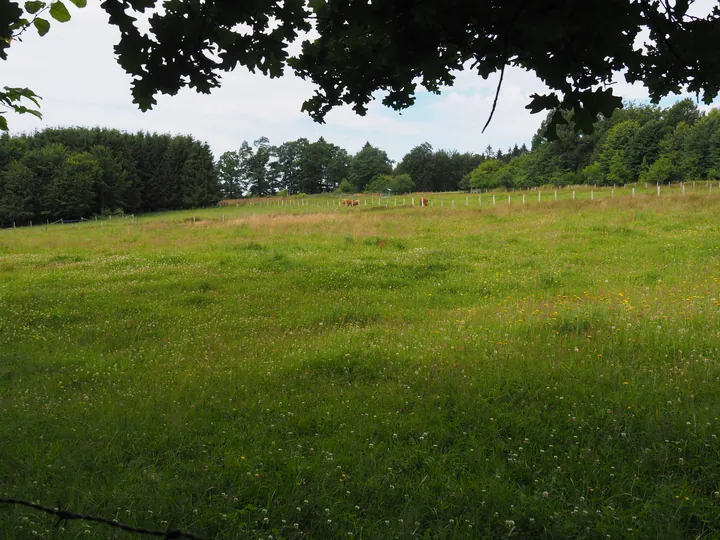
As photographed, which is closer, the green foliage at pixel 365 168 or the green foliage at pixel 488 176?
the green foliage at pixel 488 176

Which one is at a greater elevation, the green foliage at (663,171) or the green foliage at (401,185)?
the green foliage at (401,185)

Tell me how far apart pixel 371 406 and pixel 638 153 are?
248 feet

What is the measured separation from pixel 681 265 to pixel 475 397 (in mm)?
10862

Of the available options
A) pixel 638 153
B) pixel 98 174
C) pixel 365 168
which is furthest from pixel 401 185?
pixel 98 174

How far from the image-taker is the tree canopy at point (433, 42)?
313cm

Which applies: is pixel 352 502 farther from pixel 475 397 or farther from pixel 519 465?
pixel 475 397

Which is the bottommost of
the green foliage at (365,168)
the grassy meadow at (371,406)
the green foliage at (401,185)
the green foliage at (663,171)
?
the grassy meadow at (371,406)

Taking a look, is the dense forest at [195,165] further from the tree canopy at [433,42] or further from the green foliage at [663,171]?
the tree canopy at [433,42]

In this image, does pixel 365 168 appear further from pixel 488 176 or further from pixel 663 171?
pixel 663 171

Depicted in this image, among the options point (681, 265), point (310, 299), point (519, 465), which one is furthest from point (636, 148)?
point (519, 465)

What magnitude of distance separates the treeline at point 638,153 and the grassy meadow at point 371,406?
47479 millimetres

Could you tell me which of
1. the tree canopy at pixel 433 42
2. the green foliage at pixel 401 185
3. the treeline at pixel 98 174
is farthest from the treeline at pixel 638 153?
the treeline at pixel 98 174

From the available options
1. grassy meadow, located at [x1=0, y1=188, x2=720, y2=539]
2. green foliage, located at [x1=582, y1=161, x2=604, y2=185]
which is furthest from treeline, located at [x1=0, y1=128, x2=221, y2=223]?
green foliage, located at [x1=582, y1=161, x2=604, y2=185]

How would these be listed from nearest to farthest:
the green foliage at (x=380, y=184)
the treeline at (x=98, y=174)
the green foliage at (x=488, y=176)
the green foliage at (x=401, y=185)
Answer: the treeline at (x=98, y=174) < the green foliage at (x=488, y=176) < the green foliage at (x=401, y=185) < the green foliage at (x=380, y=184)
